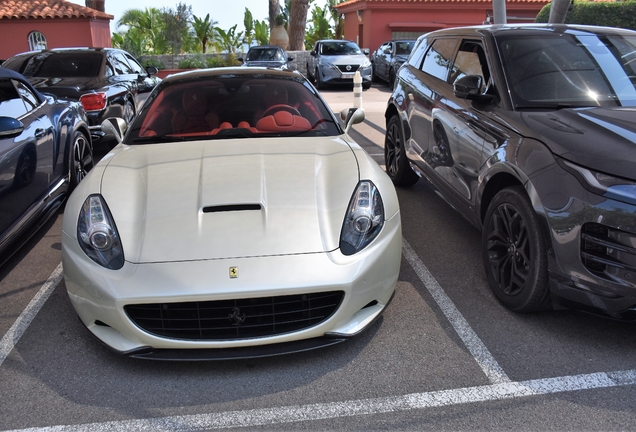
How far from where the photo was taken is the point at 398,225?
334 centimetres

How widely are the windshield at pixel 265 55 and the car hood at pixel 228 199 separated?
50.0ft

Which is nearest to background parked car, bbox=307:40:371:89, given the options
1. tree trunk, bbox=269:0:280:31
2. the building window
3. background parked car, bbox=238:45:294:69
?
background parked car, bbox=238:45:294:69

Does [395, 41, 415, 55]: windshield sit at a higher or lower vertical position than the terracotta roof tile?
lower

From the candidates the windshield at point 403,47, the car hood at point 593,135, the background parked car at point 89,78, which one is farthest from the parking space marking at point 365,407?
the windshield at point 403,47

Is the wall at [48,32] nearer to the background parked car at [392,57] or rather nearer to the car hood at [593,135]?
the background parked car at [392,57]

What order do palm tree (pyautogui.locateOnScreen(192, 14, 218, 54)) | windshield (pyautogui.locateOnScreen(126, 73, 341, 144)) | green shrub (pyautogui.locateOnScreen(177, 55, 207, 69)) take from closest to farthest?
windshield (pyautogui.locateOnScreen(126, 73, 341, 144))
green shrub (pyautogui.locateOnScreen(177, 55, 207, 69))
palm tree (pyautogui.locateOnScreen(192, 14, 218, 54))

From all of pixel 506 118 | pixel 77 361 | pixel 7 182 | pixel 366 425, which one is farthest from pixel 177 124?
pixel 366 425

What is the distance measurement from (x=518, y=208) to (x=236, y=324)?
1.82m

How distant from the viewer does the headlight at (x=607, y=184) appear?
2.75 meters

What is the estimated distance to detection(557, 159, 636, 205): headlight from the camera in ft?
9.02

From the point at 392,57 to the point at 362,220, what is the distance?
15.6 metres

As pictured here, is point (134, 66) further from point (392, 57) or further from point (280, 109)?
point (392, 57)

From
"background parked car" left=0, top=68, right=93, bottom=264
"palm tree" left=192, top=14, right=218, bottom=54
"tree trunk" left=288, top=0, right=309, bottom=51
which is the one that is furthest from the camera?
"palm tree" left=192, top=14, right=218, bottom=54

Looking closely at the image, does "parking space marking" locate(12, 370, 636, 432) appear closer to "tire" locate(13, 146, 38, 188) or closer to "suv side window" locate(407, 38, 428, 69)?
"tire" locate(13, 146, 38, 188)
